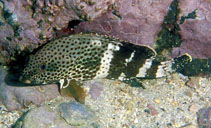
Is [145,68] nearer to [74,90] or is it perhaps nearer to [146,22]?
[146,22]

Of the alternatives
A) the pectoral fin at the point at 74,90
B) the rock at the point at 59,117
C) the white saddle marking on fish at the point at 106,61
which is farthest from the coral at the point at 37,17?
the rock at the point at 59,117

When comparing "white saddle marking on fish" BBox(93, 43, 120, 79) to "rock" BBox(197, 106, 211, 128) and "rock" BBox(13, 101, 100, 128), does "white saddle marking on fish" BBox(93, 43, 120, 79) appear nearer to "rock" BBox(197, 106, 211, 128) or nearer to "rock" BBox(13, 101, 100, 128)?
"rock" BBox(13, 101, 100, 128)

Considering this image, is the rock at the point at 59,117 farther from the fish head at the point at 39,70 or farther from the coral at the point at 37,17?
the coral at the point at 37,17

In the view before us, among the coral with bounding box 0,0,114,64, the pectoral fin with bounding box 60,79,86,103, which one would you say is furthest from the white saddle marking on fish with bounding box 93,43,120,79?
the coral with bounding box 0,0,114,64

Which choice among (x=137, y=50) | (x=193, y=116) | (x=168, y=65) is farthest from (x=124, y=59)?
(x=193, y=116)

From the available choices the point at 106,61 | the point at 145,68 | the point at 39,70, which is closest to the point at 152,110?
the point at 145,68

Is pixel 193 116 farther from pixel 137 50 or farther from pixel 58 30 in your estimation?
pixel 58 30
